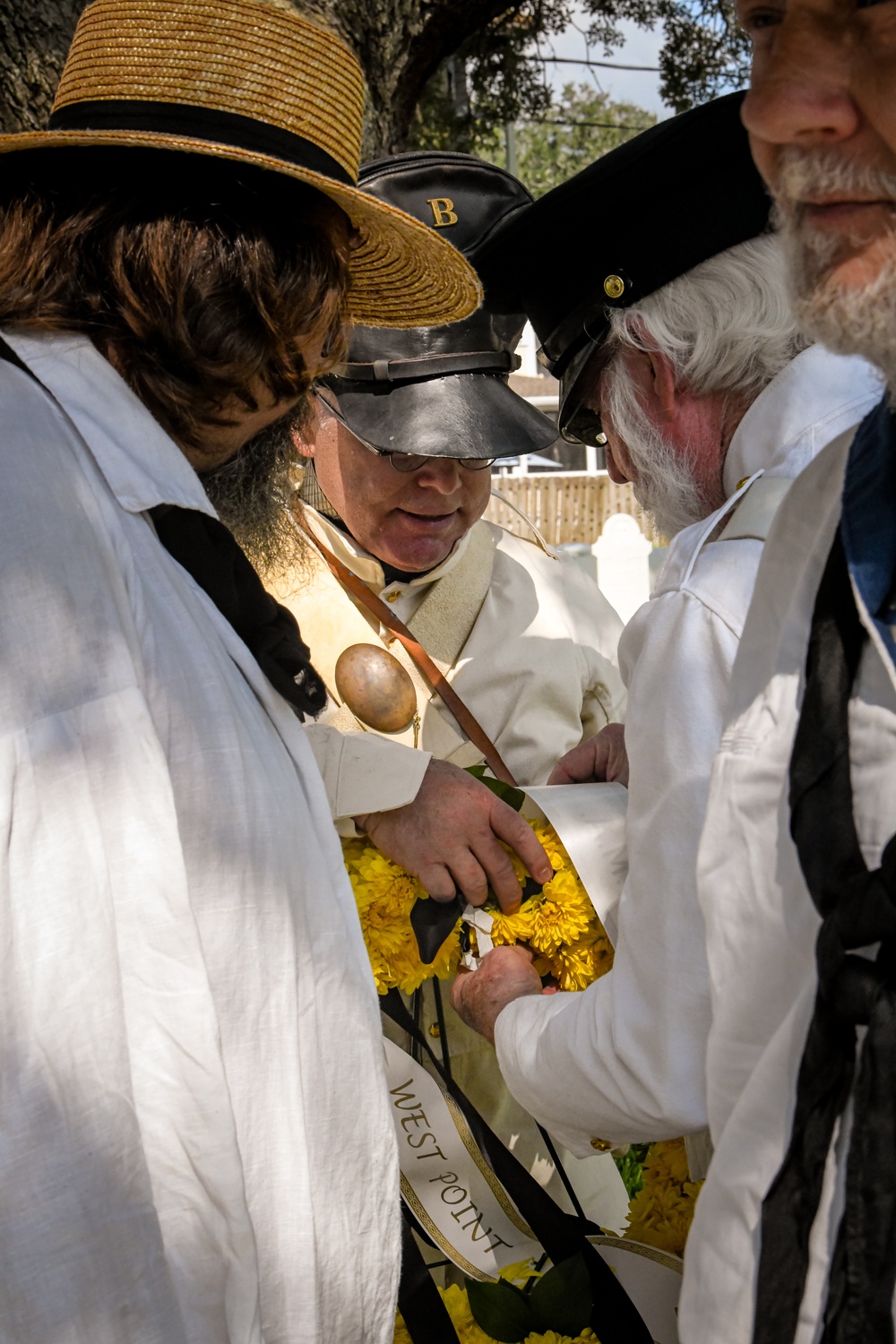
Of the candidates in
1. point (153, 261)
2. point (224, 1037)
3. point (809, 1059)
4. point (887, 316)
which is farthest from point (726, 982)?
point (153, 261)

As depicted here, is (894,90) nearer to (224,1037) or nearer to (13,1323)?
(224,1037)

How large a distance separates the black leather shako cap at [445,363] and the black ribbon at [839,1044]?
170 cm

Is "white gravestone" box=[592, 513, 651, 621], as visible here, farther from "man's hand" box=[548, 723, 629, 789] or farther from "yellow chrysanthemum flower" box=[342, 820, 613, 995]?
"yellow chrysanthemum flower" box=[342, 820, 613, 995]

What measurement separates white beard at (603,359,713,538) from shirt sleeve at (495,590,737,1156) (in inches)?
17.2

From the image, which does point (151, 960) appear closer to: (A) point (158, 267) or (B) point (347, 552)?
(A) point (158, 267)

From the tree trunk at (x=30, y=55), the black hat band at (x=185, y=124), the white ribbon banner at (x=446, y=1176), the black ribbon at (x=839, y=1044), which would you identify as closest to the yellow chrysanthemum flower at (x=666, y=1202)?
the white ribbon banner at (x=446, y=1176)

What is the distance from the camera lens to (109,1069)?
1.12 metres

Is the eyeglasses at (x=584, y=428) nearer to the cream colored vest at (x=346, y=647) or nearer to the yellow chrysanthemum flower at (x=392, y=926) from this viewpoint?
the cream colored vest at (x=346, y=647)

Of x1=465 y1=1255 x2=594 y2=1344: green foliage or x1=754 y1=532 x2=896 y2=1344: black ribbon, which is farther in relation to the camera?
x1=465 y1=1255 x2=594 y2=1344: green foliage

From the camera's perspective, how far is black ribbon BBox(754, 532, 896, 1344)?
101 cm

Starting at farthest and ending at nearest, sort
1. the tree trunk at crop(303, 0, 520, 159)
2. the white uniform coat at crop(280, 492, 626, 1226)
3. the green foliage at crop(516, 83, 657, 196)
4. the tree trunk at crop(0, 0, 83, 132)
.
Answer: the green foliage at crop(516, 83, 657, 196) < the tree trunk at crop(303, 0, 520, 159) < the tree trunk at crop(0, 0, 83, 132) < the white uniform coat at crop(280, 492, 626, 1226)

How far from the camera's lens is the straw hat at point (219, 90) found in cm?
151

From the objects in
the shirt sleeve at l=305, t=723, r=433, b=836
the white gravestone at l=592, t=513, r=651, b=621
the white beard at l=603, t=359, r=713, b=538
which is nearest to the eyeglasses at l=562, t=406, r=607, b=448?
the white beard at l=603, t=359, r=713, b=538

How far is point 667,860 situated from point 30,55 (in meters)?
3.21
